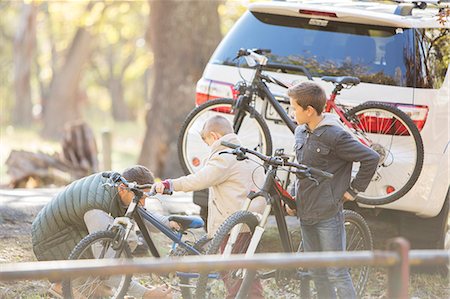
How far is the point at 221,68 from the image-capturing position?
29.2 ft

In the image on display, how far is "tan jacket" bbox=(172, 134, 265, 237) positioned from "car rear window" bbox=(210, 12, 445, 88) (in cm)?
158

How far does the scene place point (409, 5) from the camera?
339 inches

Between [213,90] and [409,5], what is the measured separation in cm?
171

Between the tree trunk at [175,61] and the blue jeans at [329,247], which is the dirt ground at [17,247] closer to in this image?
the blue jeans at [329,247]

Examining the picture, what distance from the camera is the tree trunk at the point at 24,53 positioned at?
3506 cm

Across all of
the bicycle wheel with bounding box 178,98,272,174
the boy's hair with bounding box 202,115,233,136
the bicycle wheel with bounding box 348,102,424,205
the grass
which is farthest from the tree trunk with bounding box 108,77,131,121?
the boy's hair with bounding box 202,115,233,136

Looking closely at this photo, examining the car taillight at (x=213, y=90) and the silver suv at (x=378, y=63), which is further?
the car taillight at (x=213, y=90)

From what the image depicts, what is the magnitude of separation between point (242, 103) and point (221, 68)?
0.57 metres

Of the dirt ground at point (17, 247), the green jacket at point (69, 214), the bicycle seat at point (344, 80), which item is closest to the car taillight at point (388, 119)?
the bicycle seat at point (344, 80)

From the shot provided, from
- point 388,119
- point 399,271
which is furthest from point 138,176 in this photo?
point 399,271

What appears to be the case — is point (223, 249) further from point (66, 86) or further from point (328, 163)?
point (66, 86)

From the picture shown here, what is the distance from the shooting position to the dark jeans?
22.6 ft

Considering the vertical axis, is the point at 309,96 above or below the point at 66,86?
above

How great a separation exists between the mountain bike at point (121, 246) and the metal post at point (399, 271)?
236 cm
